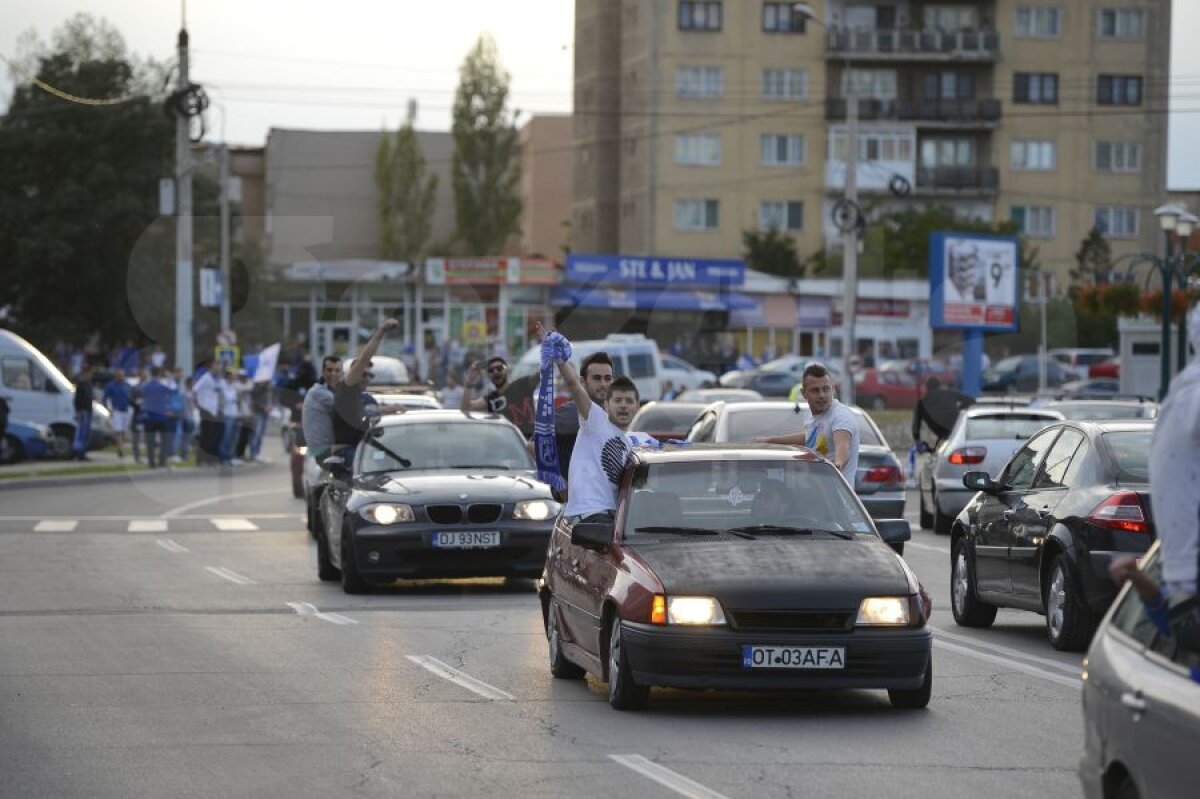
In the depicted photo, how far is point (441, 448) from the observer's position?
20.0 m

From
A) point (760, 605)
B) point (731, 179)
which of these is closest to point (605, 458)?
point (760, 605)

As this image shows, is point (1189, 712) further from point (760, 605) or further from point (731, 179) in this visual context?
point (731, 179)

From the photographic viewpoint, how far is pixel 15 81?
255 feet

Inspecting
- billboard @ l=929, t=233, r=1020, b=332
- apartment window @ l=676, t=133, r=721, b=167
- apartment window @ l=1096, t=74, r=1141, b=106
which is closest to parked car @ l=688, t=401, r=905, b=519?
billboard @ l=929, t=233, r=1020, b=332

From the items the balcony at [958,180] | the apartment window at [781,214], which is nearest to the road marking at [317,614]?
the apartment window at [781,214]

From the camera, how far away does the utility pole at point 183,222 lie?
154ft

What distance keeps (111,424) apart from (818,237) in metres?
59.6

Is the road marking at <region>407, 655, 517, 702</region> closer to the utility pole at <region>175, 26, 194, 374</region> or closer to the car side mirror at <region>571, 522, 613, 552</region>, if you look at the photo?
the car side mirror at <region>571, 522, 613, 552</region>

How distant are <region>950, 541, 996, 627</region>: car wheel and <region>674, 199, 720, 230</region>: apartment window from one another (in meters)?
84.9

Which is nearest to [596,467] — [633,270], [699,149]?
[633,270]

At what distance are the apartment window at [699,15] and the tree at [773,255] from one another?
366 inches

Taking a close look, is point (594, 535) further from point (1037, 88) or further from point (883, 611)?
point (1037, 88)

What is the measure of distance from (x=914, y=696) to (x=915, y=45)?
91.8 metres

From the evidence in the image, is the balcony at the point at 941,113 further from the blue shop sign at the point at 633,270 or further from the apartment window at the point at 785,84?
the blue shop sign at the point at 633,270
